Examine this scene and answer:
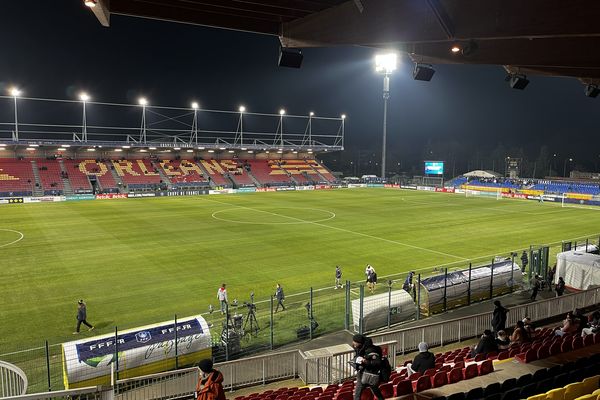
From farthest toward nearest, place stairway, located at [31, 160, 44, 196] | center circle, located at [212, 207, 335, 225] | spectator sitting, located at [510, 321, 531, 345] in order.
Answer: stairway, located at [31, 160, 44, 196] < center circle, located at [212, 207, 335, 225] < spectator sitting, located at [510, 321, 531, 345]

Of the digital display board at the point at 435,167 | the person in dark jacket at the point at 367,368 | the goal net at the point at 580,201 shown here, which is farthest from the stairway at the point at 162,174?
the person in dark jacket at the point at 367,368

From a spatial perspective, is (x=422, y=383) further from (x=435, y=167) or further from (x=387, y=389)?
(x=435, y=167)

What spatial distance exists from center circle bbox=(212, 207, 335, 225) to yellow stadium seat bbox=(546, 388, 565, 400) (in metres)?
31.1

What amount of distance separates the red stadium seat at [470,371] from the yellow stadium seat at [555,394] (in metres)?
1.59

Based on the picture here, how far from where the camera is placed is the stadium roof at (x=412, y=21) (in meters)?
6.57

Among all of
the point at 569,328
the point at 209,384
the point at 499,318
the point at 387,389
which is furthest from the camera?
the point at 499,318

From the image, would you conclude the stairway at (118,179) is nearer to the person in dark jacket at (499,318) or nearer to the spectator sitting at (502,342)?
the person in dark jacket at (499,318)

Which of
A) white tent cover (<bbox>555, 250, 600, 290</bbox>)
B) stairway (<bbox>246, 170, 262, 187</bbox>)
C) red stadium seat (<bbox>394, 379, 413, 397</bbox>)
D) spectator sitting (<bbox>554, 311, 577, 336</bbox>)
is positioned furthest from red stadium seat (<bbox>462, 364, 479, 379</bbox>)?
stairway (<bbox>246, 170, 262, 187</bbox>)

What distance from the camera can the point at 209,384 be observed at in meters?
6.03

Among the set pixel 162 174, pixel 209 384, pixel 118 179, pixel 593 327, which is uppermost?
pixel 162 174

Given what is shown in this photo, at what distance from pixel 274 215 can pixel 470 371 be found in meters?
34.6

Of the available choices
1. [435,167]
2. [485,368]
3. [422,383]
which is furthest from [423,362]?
[435,167]

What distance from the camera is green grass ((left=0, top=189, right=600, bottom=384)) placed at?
1722 cm

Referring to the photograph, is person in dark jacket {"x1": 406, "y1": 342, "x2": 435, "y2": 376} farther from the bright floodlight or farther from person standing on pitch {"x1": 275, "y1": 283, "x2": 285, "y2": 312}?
the bright floodlight
